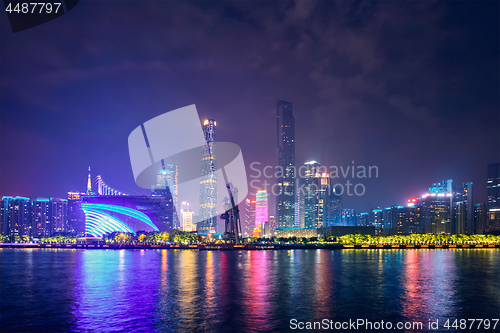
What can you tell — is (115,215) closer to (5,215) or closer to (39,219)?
(5,215)

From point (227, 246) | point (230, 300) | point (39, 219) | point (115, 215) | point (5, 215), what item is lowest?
point (227, 246)

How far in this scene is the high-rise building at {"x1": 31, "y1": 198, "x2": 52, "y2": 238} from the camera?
19388 centimetres

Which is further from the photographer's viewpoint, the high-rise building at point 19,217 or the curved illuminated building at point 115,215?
the high-rise building at point 19,217

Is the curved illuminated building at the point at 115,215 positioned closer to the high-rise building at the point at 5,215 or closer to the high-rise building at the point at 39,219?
the high-rise building at the point at 5,215

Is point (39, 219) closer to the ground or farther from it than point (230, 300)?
closer to the ground

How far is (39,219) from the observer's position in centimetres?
19625

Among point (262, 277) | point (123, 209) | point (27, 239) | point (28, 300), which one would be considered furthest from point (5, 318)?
point (27, 239)

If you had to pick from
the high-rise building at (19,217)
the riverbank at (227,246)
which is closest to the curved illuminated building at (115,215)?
the riverbank at (227,246)

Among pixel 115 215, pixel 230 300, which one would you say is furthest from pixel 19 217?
pixel 230 300

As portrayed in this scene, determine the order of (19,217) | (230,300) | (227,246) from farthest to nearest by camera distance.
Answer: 1. (19,217)
2. (227,246)
3. (230,300)

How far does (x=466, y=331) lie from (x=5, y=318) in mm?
27778

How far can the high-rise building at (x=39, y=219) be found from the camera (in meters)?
194

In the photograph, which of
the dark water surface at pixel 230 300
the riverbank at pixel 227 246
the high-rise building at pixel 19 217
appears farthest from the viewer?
the high-rise building at pixel 19 217

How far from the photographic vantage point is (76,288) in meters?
37.0
